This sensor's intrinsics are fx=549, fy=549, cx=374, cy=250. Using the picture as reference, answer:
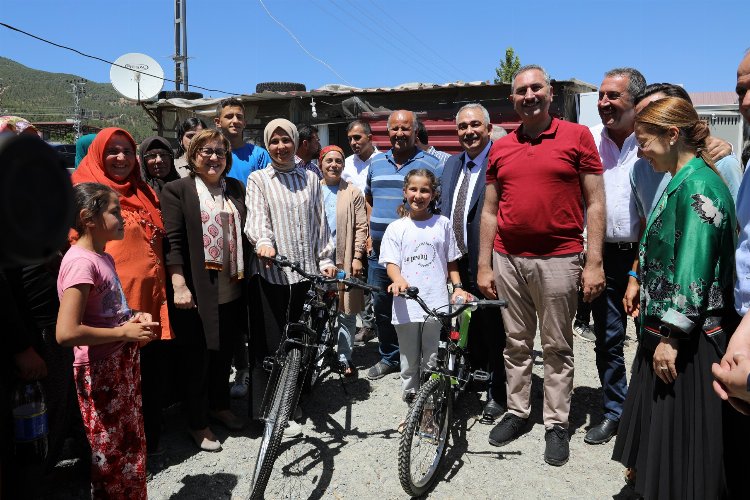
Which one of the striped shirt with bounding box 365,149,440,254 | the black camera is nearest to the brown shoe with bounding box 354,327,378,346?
the striped shirt with bounding box 365,149,440,254

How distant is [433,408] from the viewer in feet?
10.1

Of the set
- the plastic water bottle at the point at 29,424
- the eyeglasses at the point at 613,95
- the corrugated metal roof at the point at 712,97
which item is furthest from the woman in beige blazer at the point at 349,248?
the corrugated metal roof at the point at 712,97

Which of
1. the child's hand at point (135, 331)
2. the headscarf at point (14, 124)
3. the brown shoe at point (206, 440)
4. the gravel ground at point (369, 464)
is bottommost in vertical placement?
the gravel ground at point (369, 464)

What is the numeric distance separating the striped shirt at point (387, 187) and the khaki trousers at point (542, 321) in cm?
126

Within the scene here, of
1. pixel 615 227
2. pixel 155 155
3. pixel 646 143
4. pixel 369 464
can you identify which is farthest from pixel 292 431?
pixel 646 143

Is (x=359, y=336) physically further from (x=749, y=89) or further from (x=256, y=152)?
(x=749, y=89)

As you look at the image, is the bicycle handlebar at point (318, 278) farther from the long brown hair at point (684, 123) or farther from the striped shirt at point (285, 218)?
the long brown hair at point (684, 123)

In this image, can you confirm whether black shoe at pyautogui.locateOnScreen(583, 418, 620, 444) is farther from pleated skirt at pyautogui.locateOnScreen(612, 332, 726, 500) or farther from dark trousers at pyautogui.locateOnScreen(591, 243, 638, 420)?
pleated skirt at pyautogui.locateOnScreen(612, 332, 726, 500)

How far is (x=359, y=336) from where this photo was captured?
19.1 feet

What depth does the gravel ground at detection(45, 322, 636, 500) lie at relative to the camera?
3.03 meters

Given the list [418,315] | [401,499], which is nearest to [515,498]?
[401,499]

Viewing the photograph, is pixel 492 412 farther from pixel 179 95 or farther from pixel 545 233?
→ pixel 179 95

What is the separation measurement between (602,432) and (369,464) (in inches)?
59.8

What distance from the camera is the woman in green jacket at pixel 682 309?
2.18m
